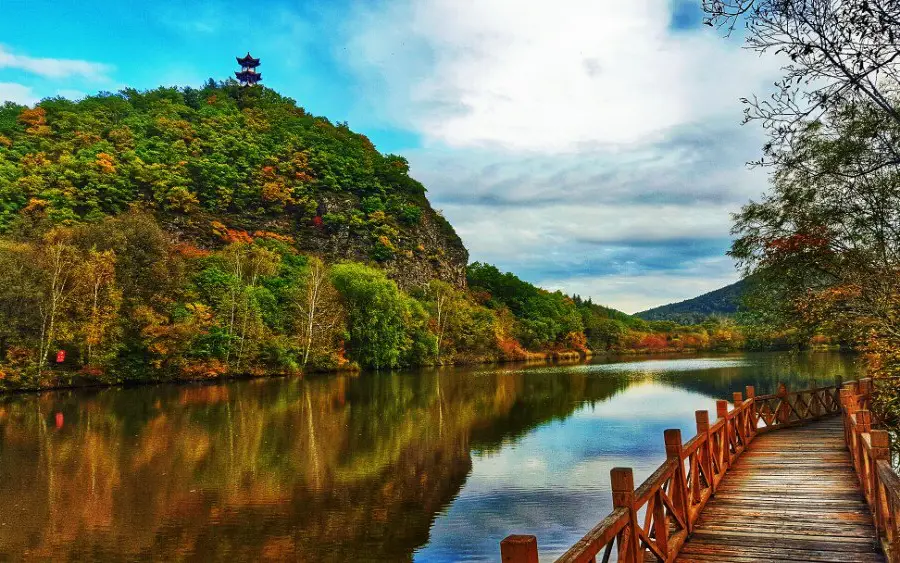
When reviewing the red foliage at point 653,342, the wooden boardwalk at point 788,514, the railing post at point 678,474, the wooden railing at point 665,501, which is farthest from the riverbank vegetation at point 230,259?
the railing post at point 678,474

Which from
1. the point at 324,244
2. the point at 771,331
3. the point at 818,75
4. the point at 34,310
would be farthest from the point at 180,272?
the point at 818,75

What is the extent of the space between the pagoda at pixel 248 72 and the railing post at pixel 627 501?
116 meters

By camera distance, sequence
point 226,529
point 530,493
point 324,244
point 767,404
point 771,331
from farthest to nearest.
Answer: point 324,244, point 771,331, point 767,404, point 530,493, point 226,529

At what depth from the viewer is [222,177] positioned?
71.7m

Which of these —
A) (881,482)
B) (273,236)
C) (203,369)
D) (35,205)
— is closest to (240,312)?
(203,369)

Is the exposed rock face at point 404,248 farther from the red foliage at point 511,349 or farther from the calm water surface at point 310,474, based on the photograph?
the calm water surface at point 310,474

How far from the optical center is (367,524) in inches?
402

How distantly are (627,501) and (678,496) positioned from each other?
224 centimetres

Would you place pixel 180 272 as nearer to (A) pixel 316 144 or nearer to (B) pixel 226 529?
(B) pixel 226 529

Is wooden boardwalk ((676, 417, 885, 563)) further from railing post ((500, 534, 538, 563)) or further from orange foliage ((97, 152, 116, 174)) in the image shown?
orange foliage ((97, 152, 116, 174))

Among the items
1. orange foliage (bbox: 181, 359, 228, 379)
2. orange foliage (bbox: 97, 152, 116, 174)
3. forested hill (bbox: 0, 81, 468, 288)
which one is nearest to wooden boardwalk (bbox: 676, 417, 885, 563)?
orange foliage (bbox: 181, 359, 228, 379)

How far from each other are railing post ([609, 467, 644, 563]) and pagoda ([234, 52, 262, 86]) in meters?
116

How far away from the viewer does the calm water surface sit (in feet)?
30.8

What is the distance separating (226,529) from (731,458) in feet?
29.4
